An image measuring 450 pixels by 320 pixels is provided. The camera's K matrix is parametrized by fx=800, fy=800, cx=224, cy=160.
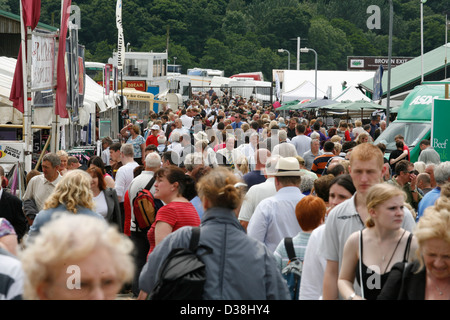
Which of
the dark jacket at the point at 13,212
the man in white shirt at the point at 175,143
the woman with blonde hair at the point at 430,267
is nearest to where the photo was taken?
the woman with blonde hair at the point at 430,267

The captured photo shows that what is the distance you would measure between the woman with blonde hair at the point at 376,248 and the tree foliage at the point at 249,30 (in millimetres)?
105685

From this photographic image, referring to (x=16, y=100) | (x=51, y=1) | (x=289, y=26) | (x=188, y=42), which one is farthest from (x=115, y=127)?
(x=289, y=26)

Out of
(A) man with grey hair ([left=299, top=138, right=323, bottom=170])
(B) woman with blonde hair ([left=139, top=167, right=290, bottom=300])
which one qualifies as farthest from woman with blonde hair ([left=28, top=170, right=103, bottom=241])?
(A) man with grey hair ([left=299, top=138, right=323, bottom=170])

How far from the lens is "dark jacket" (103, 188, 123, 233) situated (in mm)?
8500

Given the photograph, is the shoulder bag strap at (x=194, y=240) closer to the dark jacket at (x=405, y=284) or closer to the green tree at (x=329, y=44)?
the dark jacket at (x=405, y=284)

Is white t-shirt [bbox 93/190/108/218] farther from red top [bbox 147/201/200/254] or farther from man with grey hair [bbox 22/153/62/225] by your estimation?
red top [bbox 147/201/200/254]

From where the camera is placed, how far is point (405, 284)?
12.9 feet

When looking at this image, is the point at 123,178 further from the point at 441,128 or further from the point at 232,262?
the point at 441,128

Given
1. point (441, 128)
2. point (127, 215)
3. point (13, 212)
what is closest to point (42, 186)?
point (13, 212)

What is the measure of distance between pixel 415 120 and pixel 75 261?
59.3ft

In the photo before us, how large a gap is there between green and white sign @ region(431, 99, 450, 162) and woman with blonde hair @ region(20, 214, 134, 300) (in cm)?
1468

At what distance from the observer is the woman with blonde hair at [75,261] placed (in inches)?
98.4

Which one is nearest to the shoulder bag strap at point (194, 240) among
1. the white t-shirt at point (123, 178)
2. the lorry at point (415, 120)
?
the white t-shirt at point (123, 178)
